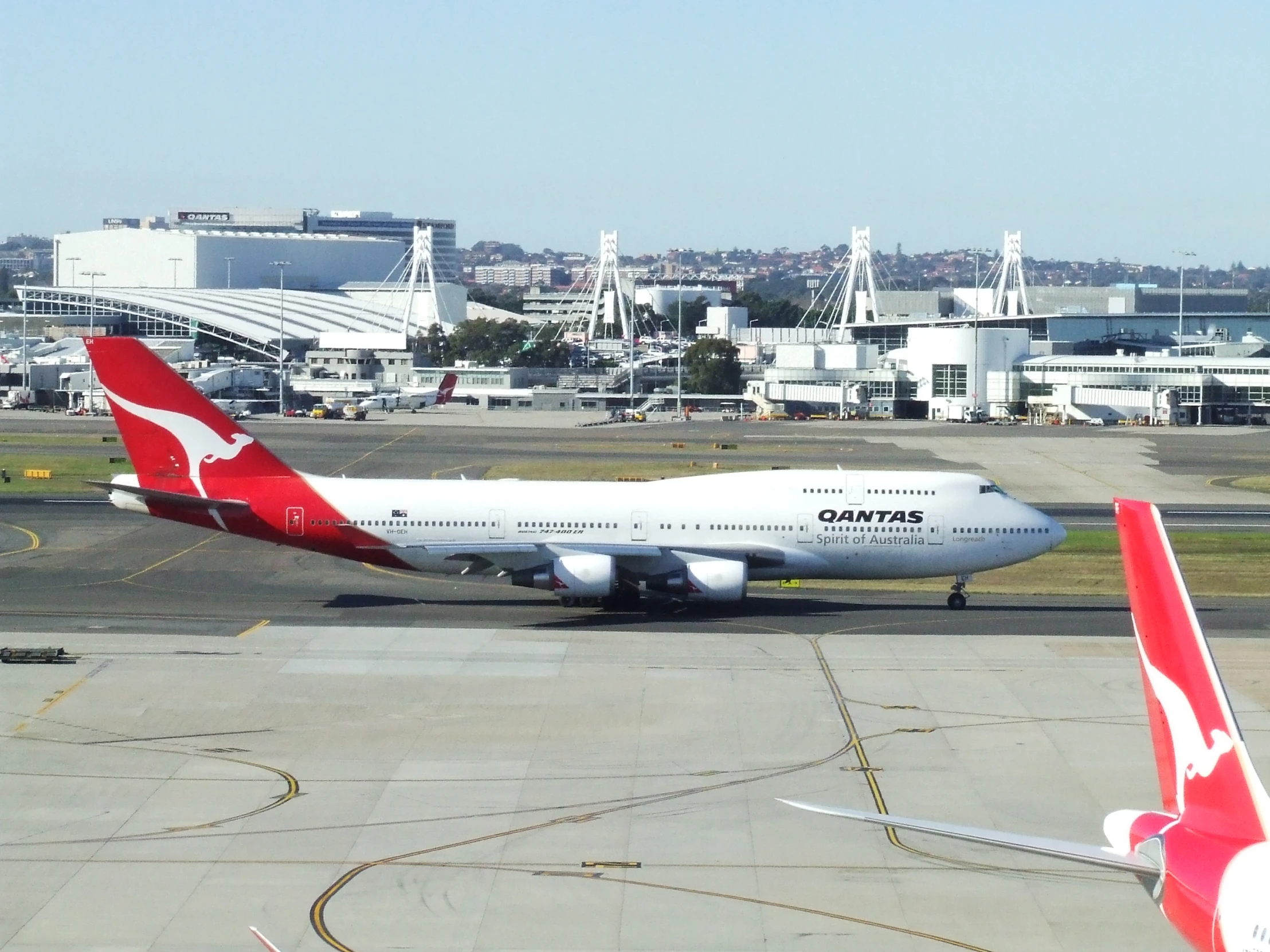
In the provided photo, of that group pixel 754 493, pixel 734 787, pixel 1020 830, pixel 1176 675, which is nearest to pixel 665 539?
pixel 754 493

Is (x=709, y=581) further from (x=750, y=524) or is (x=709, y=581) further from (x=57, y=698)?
(x=57, y=698)

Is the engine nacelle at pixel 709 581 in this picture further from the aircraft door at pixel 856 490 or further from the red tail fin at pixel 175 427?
the red tail fin at pixel 175 427

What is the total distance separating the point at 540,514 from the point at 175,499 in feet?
32.8

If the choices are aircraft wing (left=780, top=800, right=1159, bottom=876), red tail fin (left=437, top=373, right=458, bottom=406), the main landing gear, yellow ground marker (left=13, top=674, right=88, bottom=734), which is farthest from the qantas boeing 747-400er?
red tail fin (left=437, top=373, right=458, bottom=406)

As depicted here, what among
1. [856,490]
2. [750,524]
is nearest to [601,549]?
[750,524]

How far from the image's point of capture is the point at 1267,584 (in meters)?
47.2

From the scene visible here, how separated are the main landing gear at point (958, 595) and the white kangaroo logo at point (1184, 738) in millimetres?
29534

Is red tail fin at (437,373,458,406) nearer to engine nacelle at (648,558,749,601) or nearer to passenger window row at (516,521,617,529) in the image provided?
passenger window row at (516,521,617,529)

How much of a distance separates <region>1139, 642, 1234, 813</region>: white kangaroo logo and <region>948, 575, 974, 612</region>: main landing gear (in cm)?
2953

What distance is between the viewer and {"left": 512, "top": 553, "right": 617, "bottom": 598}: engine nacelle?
1560 inches

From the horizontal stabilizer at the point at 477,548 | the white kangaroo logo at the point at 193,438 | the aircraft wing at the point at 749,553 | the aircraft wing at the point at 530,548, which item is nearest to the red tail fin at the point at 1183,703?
the aircraft wing at the point at 530,548

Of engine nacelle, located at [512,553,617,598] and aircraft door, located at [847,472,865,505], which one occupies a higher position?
aircraft door, located at [847,472,865,505]

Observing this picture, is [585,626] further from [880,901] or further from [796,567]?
[880,901]

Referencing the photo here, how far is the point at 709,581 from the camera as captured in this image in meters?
40.1
